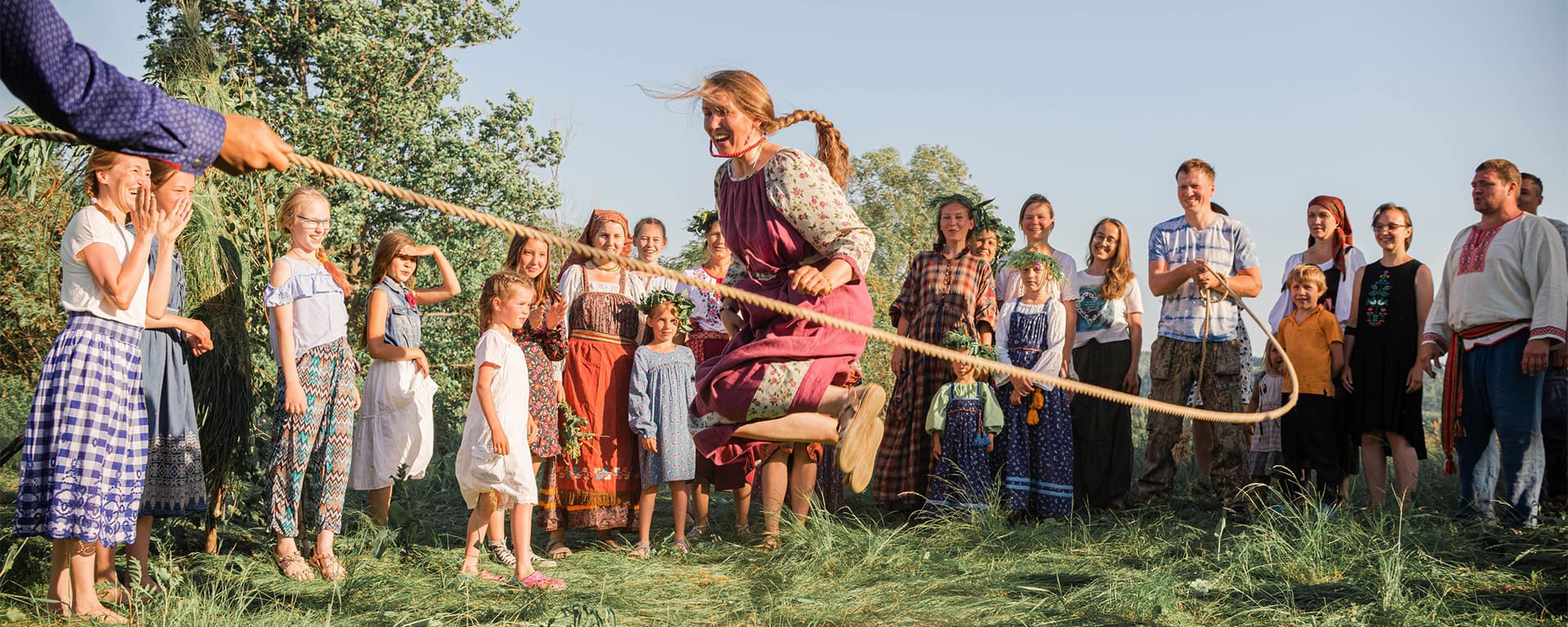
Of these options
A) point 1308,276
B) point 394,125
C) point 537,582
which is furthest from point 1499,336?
point 394,125

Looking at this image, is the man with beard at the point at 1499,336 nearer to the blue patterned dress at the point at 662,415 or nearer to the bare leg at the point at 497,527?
the blue patterned dress at the point at 662,415

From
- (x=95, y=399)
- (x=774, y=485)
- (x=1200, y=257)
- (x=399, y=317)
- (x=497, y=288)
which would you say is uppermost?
(x=1200, y=257)

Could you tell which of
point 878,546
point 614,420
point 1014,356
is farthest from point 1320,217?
point 614,420

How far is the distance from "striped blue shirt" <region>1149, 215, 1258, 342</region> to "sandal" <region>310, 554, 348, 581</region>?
4690 mm

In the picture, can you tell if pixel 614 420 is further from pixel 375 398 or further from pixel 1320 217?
pixel 1320 217

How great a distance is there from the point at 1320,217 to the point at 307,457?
6.03 metres

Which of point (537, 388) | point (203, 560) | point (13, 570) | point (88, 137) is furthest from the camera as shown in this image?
point (537, 388)

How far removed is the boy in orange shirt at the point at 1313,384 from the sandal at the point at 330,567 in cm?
504

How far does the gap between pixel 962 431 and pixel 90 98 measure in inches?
206

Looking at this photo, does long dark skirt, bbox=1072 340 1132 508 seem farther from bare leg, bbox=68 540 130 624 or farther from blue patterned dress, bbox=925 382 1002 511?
bare leg, bbox=68 540 130 624

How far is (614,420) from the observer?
20.7ft

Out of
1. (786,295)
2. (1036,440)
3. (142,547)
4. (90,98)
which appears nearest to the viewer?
(90,98)

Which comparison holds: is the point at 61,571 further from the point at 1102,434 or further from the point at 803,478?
the point at 1102,434

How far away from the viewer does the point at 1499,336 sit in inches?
216
